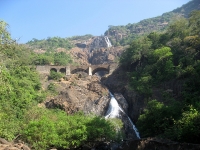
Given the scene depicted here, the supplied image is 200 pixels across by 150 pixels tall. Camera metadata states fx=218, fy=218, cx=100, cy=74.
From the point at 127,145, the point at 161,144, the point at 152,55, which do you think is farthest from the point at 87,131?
the point at 152,55

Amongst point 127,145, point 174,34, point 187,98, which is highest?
point 174,34

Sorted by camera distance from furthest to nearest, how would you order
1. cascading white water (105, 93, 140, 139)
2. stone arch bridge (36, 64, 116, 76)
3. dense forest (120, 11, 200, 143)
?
stone arch bridge (36, 64, 116, 76)
cascading white water (105, 93, 140, 139)
dense forest (120, 11, 200, 143)

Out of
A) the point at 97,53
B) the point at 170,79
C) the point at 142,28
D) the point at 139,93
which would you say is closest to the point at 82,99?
the point at 139,93

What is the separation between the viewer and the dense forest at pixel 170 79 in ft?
64.6

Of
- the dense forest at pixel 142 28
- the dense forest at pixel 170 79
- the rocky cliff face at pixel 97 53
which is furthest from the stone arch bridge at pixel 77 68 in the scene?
the dense forest at pixel 142 28

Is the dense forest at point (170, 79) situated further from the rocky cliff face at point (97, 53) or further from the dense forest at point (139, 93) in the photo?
the rocky cliff face at point (97, 53)

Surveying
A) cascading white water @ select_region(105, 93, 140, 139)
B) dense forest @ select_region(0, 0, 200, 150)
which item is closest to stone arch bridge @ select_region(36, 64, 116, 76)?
dense forest @ select_region(0, 0, 200, 150)

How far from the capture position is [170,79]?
3178 cm

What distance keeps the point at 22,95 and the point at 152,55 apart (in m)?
22.1

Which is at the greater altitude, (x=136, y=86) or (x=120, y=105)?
(x=136, y=86)

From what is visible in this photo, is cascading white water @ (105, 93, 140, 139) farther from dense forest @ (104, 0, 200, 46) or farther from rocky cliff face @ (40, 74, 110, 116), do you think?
dense forest @ (104, 0, 200, 46)

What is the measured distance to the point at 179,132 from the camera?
18.5 m

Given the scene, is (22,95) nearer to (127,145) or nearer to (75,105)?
(75,105)

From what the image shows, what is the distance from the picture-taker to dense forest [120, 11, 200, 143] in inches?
775
